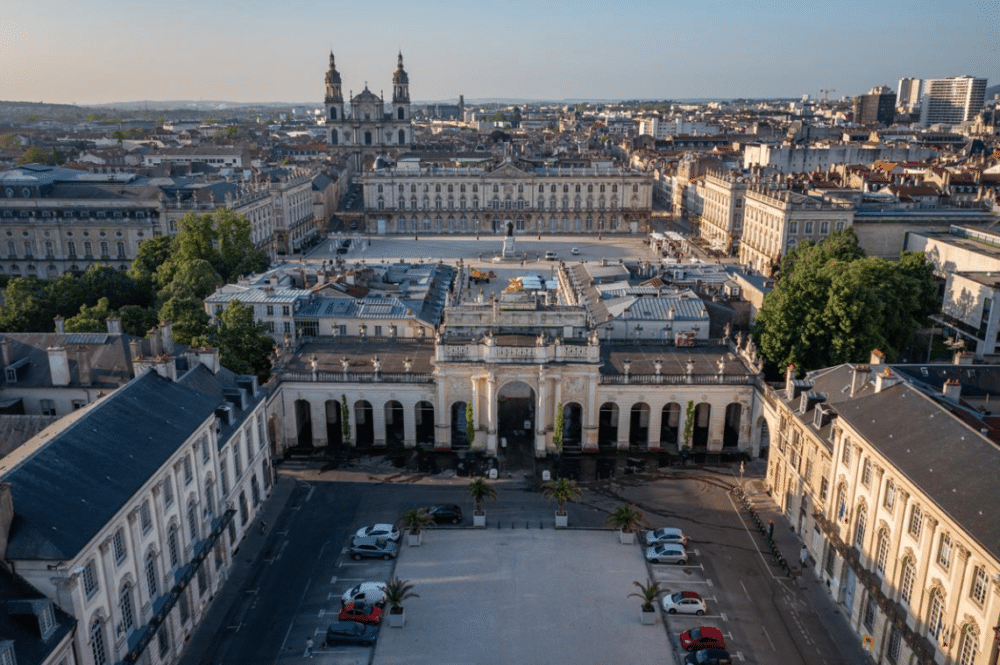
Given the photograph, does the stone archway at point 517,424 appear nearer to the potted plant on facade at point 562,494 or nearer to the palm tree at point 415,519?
the potted plant on facade at point 562,494

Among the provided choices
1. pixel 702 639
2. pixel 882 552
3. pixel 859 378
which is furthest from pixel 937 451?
pixel 702 639

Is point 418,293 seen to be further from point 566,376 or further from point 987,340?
point 987,340

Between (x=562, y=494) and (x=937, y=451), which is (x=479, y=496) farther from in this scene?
(x=937, y=451)

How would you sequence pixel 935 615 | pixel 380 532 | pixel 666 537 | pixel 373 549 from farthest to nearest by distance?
pixel 666 537 → pixel 380 532 → pixel 373 549 → pixel 935 615

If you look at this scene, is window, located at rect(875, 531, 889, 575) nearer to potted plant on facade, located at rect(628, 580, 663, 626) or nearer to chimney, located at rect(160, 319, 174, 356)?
potted plant on facade, located at rect(628, 580, 663, 626)

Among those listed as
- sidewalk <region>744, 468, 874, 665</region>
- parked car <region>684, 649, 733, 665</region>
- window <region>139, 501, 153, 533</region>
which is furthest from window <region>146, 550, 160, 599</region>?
sidewalk <region>744, 468, 874, 665</region>

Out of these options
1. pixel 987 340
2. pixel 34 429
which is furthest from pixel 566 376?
pixel 987 340
